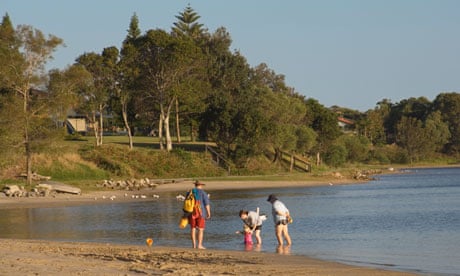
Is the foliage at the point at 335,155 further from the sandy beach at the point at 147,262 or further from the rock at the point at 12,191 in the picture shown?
the sandy beach at the point at 147,262

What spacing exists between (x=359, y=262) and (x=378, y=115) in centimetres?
11768

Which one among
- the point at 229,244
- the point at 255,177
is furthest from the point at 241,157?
the point at 229,244

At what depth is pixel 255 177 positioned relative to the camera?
72.1m

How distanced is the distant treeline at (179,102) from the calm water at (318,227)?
1254 centimetres

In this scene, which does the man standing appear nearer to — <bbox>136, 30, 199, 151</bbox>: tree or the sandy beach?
the sandy beach

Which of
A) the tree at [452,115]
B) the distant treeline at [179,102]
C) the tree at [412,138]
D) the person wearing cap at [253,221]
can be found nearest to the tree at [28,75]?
the distant treeline at [179,102]

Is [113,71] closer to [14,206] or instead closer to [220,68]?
[220,68]

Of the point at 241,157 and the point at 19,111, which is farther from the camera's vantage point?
the point at 241,157

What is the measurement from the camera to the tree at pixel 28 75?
172ft

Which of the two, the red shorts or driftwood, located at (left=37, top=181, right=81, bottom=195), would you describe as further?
driftwood, located at (left=37, top=181, right=81, bottom=195)

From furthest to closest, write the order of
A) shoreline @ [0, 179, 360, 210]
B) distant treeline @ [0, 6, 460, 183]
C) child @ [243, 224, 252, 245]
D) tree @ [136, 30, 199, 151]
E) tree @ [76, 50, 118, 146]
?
1. tree @ [136, 30, 199, 151]
2. tree @ [76, 50, 118, 146]
3. distant treeline @ [0, 6, 460, 183]
4. shoreline @ [0, 179, 360, 210]
5. child @ [243, 224, 252, 245]

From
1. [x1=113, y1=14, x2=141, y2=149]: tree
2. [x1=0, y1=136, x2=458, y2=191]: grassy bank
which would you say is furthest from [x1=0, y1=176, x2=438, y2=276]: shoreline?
[x1=113, y1=14, x2=141, y2=149]: tree

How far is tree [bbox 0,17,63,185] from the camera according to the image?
172 ft

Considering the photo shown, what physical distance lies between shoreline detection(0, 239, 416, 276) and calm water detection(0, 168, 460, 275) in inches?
67.9
